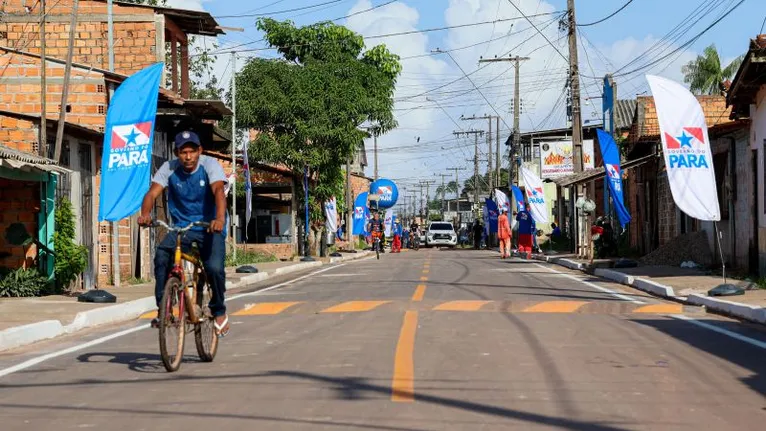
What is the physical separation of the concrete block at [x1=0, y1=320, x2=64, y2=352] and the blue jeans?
352 cm

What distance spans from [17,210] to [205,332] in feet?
38.1

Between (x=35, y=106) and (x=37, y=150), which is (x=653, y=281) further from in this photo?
(x=35, y=106)

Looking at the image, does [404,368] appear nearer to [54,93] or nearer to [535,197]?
[54,93]

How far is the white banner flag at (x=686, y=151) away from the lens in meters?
17.7

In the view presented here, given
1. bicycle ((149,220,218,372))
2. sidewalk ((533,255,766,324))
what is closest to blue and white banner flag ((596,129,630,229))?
sidewalk ((533,255,766,324))

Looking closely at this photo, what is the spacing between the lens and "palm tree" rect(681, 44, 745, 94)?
221 feet

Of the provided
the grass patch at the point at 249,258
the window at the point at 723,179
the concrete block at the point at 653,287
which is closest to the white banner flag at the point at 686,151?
the concrete block at the point at 653,287

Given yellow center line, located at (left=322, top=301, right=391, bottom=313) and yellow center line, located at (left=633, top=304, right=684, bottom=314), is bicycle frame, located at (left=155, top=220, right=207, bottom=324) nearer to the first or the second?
yellow center line, located at (left=322, top=301, right=391, bottom=313)

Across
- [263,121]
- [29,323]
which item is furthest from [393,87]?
[29,323]

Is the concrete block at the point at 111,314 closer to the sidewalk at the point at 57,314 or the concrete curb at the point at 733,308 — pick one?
the sidewalk at the point at 57,314

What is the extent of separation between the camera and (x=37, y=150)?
20.9m

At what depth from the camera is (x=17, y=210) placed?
19.8 m

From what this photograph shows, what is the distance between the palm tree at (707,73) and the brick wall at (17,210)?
54440 millimetres

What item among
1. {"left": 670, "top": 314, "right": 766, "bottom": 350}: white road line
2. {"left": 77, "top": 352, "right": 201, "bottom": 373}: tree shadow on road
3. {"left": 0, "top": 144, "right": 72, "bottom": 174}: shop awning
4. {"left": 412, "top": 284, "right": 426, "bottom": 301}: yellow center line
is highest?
{"left": 0, "top": 144, "right": 72, "bottom": 174}: shop awning
